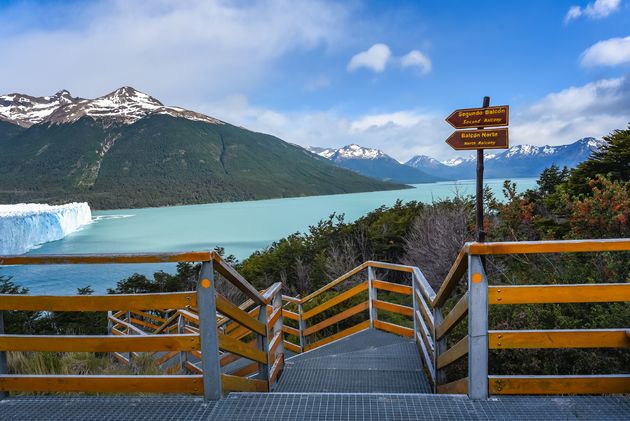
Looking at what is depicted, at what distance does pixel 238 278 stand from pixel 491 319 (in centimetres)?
264

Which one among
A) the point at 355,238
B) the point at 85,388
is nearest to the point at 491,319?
the point at 85,388

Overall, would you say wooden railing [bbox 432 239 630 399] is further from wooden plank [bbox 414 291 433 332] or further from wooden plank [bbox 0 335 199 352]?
wooden plank [bbox 0 335 199 352]

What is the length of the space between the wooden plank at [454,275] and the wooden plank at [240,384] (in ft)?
4.59

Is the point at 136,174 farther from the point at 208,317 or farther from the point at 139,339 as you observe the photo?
the point at 208,317

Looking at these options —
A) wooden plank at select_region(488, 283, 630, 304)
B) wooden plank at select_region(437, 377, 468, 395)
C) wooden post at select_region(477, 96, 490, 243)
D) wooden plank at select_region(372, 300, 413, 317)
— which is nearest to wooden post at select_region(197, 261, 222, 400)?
wooden plank at select_region(437, 377, 468, 395)

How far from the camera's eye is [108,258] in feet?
8.38

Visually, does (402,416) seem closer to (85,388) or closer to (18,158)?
(85,388)

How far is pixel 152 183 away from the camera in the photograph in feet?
512

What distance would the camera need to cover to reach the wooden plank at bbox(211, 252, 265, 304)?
252 cm

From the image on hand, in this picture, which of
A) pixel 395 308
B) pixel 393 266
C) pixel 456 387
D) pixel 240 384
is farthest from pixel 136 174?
pixel 456 387

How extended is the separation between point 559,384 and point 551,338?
0.29m

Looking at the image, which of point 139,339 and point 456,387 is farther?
point 456,387

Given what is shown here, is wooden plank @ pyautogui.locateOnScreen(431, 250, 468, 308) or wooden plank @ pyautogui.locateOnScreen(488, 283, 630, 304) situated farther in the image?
wooden plank @ pyautogui.locateOnScreen(431, 250, 468, 308)

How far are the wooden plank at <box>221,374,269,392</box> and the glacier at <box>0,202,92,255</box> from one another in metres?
45.2
